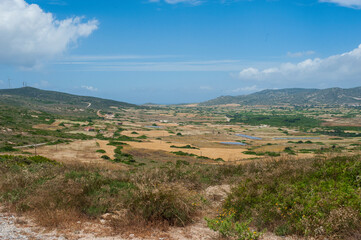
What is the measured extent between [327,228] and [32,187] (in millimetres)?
10135

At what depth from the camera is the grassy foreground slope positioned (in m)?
7.10

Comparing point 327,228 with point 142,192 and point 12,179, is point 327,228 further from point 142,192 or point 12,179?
point 12,179

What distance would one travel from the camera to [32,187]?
407 inches

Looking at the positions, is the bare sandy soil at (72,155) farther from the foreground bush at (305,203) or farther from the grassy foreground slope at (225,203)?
the foreground bush at (305,203)

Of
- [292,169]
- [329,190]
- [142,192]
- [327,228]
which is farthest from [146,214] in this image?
[292,169]

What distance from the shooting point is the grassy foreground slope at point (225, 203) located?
23.3 feet

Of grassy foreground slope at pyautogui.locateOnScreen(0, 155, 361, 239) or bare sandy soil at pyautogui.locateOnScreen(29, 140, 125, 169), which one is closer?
grassy foreground slope at pyautogui.locateOnScreen(0, 155, 361, 239)

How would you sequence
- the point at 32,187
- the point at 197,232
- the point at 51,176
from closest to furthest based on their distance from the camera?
1. the point at 197,232
2. the point at 32,187
3. the point at 51,176

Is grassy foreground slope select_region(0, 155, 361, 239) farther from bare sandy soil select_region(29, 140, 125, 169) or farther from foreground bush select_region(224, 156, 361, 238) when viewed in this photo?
bare sandy soil select_region(29, 140, 125, 169)

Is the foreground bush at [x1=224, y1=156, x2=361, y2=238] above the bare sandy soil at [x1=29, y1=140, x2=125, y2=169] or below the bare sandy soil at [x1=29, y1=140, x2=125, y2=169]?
above

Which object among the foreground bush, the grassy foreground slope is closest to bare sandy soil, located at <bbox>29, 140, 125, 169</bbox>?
the grassy foreground slope

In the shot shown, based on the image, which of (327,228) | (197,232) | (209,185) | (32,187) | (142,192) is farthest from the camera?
(209,185)

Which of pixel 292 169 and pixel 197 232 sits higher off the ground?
pixel 292 169

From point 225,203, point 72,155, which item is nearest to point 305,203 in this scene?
point 225,203
